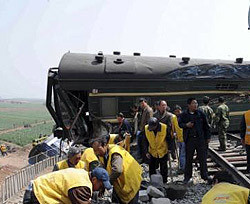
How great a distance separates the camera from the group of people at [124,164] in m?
2.65

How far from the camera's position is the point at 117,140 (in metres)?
6.16

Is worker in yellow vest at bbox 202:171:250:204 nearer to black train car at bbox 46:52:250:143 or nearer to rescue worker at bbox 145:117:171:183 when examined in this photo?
rescue worker at bbox 145:117:171:183

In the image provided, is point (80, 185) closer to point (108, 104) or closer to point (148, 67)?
point (108, 104)

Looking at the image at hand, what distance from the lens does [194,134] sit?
5035 mm

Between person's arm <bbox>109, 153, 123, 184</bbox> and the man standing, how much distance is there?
74.5 inches

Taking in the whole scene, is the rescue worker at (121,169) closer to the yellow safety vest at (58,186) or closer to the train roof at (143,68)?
the yellow safety vest at (58,186)

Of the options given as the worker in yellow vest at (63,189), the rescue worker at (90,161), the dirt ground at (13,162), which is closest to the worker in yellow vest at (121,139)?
the rescue worker at (90,161)

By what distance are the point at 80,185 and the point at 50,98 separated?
264 inches

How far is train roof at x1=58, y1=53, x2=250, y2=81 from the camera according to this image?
28.0 ft

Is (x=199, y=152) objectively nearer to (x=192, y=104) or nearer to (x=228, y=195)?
(x=192, y=104)

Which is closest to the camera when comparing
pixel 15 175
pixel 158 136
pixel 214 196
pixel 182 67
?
pixel 214 196

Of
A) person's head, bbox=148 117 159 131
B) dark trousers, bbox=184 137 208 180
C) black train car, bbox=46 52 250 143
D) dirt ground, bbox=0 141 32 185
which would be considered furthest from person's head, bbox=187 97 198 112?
dirt ground, bbox=0 141 32 185

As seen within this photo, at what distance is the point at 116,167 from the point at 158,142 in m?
1.68

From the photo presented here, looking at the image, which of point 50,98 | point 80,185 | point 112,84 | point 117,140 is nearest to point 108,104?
point 112,84
